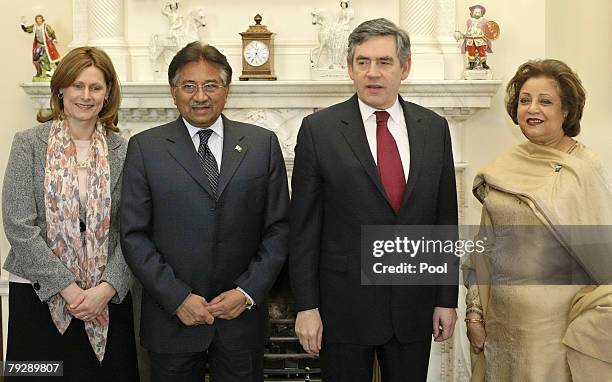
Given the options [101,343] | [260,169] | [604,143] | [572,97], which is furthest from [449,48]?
[101,343]

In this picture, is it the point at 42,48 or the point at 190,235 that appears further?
the point at 42,48

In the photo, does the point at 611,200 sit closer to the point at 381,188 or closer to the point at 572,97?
the point at 572,97

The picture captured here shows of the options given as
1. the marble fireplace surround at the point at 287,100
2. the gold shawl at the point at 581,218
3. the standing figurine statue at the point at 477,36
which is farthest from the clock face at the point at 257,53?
the gold shawl at the point at 581,218

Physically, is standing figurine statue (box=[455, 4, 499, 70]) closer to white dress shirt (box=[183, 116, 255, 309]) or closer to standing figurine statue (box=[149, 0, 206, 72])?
standing figurine statue (box=[149, 0, 206, 72])

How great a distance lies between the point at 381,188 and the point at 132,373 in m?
1.01

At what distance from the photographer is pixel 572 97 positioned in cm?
216

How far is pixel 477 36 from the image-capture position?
11.2 ft

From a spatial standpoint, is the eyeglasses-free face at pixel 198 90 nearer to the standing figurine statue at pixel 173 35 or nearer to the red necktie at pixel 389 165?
the red necktie at pixel 389 165

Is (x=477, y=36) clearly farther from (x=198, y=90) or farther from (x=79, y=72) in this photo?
(x=79, y=72)

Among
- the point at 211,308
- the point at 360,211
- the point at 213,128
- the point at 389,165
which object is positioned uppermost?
the point at 213,128

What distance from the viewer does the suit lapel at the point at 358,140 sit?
2041mm

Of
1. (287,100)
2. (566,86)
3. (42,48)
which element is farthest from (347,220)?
(42,48)

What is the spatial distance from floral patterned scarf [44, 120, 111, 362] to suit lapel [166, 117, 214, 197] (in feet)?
0.84

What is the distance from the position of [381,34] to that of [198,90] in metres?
0.54
